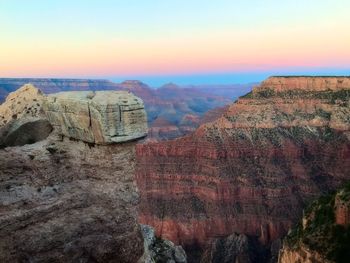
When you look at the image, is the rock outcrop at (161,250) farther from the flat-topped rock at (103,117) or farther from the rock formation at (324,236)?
the rock formation at (324,236)

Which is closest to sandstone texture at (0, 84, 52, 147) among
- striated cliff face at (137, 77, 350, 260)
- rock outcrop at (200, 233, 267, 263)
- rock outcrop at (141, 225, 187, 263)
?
rock outcrop at (141, 225, 187, 263)

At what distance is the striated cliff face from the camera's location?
6675 cm

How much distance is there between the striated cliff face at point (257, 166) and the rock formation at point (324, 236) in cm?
2709

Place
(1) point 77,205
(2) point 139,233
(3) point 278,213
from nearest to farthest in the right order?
(1) point 77,205, (2) point 139,233, (3) point 278,213

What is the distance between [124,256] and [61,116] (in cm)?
452

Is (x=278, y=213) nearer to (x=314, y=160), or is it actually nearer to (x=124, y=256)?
(x=314, y=160)

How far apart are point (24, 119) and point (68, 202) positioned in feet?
11.6

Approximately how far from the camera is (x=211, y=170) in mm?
71625

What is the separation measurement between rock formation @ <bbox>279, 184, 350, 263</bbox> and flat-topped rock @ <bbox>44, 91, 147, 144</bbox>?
2205 centimetres

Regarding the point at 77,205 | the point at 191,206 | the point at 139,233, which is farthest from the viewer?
the point at 191,206

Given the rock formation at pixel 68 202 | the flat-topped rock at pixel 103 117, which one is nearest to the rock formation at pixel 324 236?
the rock formation at pixel 68 202

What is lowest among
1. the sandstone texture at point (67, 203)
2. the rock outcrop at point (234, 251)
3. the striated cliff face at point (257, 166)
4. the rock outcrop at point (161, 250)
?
the rock outcrop at point (234, 251)

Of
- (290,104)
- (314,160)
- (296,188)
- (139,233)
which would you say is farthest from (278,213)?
(139,233)

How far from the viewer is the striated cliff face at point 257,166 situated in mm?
66750
